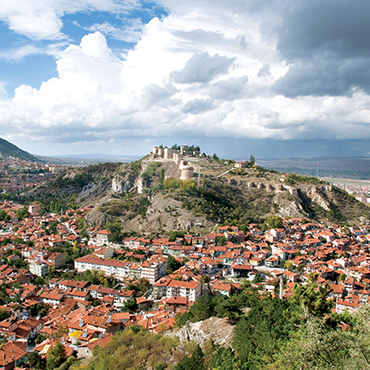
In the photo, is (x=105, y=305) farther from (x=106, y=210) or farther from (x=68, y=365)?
(x=106, y=210)

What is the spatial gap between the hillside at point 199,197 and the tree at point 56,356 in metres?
20.7

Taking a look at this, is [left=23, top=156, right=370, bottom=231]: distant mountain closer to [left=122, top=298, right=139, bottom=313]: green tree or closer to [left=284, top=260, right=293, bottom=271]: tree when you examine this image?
[left=284, top=260, right=293, bottom=271]: tree

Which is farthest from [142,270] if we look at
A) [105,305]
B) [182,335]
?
[182,335]

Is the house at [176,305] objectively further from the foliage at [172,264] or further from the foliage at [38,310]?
the foliage at [38,310]

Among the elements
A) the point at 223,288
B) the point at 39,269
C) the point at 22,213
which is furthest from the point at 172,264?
the point at 22,213

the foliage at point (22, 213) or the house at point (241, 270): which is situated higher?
the foliage at point (22, 213)

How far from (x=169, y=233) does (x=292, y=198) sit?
62.0 ft

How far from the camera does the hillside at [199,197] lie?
1532 inches

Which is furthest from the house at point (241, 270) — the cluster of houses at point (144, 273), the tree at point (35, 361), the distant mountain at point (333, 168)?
the distant mountain at point (333, 168)

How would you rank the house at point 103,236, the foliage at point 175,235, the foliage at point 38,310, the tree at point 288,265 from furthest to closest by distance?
the house at point 103,236
the foliage at point 175,235
the tree at point 288,265
the foliage at point 38,310

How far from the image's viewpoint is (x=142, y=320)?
19.1 metres

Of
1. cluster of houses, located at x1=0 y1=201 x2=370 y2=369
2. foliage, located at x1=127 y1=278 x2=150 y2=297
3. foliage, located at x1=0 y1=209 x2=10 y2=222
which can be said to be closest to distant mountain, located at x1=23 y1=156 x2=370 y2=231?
cluster of houses, located at x1=0 y1=201 x2=370 y2=369

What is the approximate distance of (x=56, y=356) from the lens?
627 inches

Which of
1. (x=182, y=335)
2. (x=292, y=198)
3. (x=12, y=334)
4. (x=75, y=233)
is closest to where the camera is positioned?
(x=182, y=335)
